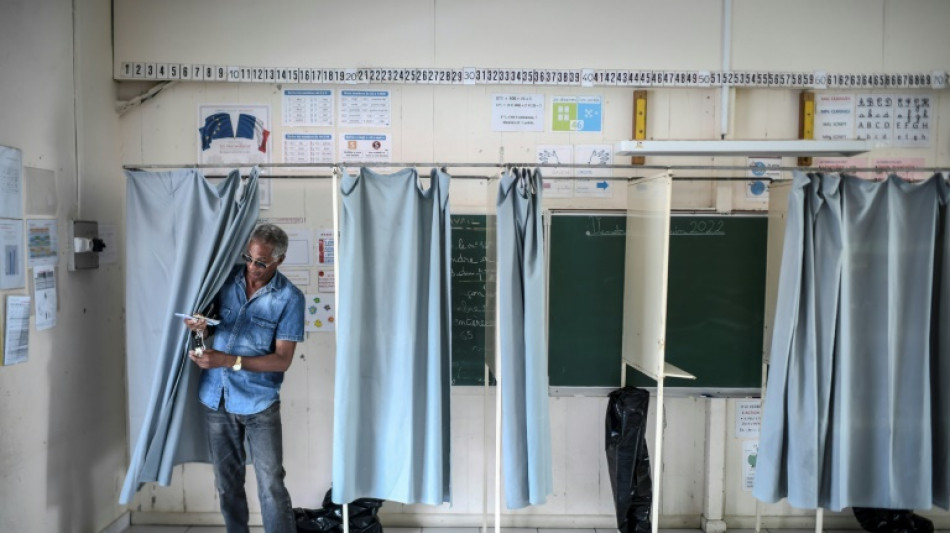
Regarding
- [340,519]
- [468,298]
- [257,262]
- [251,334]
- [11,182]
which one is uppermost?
[11,182]

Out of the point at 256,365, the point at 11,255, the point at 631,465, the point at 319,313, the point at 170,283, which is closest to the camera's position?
the point at 11,255

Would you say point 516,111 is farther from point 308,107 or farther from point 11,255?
point 11,255

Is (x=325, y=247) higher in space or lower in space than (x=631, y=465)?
higher

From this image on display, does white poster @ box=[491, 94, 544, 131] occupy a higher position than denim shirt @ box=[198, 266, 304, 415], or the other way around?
white poster @ box=[491, 94, 544, 131]

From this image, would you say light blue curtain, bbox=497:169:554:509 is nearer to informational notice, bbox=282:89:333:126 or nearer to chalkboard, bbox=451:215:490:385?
chalkboard, bbox=451:215:490:385

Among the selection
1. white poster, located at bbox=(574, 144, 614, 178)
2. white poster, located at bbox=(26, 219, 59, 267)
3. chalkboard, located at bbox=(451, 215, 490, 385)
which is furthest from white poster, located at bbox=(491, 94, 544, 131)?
white poster, located at bbox=(26, 219, 59, 267)

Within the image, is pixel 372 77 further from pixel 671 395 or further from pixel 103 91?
pixel 671 395

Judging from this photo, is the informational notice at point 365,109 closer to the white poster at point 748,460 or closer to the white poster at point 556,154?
the white poster at point 556,154

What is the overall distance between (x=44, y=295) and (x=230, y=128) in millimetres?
1147

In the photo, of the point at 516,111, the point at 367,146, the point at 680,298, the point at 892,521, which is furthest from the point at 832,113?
the point at 367,146

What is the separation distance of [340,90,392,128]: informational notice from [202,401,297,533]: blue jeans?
144cm

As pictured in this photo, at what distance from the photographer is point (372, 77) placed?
3.13m

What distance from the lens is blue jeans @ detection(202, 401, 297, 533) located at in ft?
8.45

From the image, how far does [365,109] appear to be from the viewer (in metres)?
3.19
